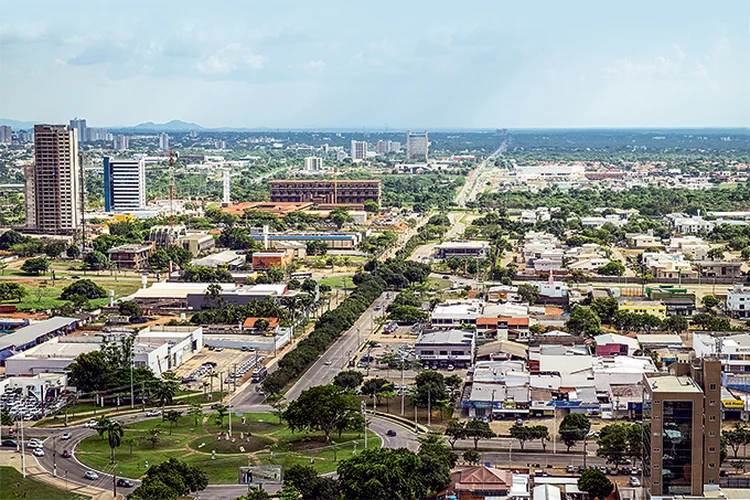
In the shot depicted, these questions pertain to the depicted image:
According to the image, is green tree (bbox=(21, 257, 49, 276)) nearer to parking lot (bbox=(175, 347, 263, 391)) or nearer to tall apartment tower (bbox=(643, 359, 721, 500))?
parking lot (bbox=(175, 347, 263, 391))

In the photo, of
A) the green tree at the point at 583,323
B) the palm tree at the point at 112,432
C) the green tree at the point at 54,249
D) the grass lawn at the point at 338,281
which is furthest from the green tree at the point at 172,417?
the green tree at the point at 54,249

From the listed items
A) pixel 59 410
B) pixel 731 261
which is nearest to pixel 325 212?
pixel 731 261

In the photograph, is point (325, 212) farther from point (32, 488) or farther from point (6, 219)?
point (32, 488)

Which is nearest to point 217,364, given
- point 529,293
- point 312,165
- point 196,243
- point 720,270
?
point 529,293

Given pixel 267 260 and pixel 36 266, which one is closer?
pixel 36 266

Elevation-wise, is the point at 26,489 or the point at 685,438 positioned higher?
the point at 685,438

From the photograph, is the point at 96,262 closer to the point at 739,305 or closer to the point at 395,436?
the point at 739,305
